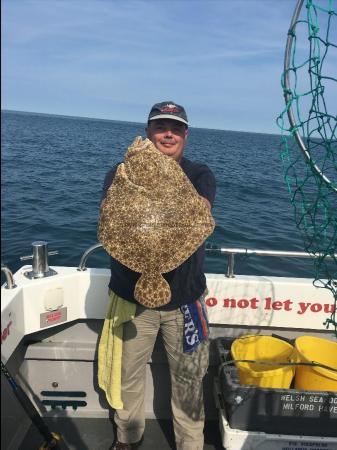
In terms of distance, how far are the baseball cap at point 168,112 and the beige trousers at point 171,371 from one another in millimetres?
1415

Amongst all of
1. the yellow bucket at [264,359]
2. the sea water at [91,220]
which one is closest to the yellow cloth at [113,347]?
the yellow bucket at [264,359]

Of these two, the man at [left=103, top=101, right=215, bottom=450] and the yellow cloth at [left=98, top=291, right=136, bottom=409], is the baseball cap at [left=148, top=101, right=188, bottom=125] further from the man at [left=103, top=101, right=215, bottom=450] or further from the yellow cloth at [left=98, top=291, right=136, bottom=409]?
the yellow cloth at [left=98, top=291, right=136, bottom=409]

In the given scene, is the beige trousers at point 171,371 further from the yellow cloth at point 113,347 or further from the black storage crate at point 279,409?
the black storage crate at point 279,409

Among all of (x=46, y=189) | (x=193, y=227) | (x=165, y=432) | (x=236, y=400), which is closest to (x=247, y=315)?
(x=236, y=400)

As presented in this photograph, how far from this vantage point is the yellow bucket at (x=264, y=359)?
3.24 m

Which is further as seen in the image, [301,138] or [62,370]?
[62,370]

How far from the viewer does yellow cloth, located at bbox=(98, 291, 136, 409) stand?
3.03 meters

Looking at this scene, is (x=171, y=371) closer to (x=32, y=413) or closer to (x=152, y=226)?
(x=32, y=413)

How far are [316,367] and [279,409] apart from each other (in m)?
0.43

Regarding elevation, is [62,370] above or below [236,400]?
below

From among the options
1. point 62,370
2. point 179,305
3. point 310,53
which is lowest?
point 62,370

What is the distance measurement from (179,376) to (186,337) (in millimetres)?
342

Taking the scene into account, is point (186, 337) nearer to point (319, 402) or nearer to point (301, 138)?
point (319, 402)

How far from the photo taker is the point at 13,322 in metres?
3.17
